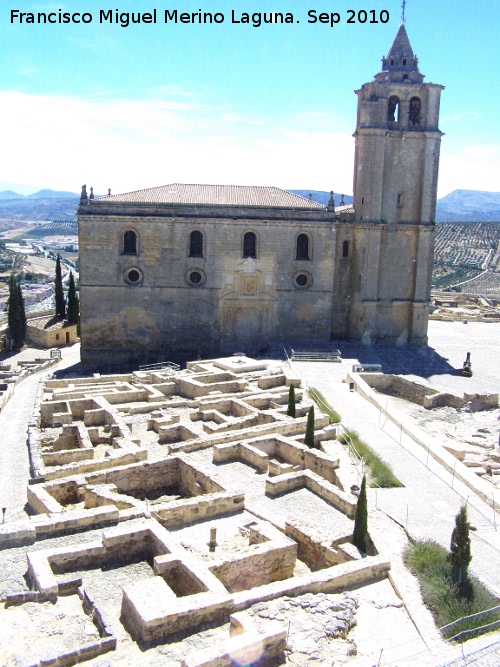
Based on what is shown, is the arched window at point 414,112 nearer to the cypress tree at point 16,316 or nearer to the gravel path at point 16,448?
the gravel path at point 16,448

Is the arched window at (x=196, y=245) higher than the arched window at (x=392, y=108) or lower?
lower

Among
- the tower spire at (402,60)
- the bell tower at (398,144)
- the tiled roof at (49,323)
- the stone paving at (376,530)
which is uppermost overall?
the tower spire at (402,60)

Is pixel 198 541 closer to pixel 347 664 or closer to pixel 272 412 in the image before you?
pixel 347 664

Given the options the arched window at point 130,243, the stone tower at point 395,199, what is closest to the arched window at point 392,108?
the stone tower at point 395,199

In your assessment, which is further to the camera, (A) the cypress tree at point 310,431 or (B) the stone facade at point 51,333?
(B) the stone facade at point 51,333

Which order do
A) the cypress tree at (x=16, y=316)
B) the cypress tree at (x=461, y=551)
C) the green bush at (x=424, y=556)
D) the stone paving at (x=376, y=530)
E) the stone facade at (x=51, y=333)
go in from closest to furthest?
1. the stone paving at (x=376, y=530)
2. the cypress tree at (x=461, y=551)
3. the green bush at (x=424, y=556)
4. the cypress tree at (x=16, y=316)
5. the stone facade at (x=51, y=333)

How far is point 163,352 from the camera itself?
107 ft

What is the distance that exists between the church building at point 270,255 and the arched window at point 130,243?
0.07 meters

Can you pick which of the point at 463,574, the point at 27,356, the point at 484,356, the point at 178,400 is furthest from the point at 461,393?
the point at 27,356

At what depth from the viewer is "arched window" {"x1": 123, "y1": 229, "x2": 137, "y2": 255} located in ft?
105

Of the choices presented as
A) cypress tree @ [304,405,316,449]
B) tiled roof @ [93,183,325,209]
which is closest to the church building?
tiled roof @ [93,183,325,209]

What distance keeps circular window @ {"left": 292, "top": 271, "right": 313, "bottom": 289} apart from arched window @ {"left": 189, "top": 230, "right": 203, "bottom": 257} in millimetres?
4867

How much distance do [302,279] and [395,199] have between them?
20.0 ft

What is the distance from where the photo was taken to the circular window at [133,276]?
1264 inches
